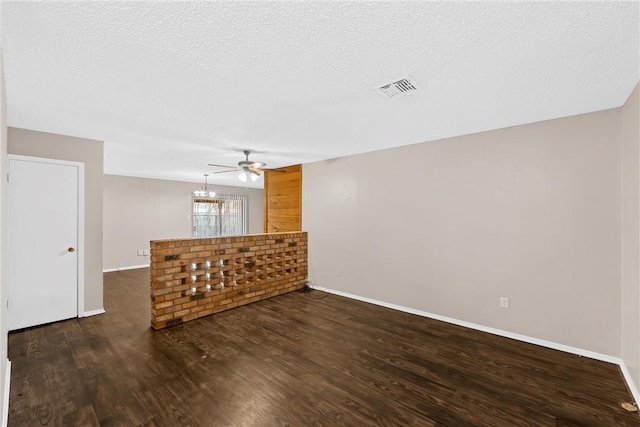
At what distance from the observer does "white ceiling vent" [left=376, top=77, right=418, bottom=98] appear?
2148 mm

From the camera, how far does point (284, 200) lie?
603cm

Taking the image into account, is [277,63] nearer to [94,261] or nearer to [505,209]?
[505,209]

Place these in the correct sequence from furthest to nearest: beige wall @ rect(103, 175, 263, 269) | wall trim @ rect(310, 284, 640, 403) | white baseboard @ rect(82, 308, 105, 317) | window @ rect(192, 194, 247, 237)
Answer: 1. window @ rect(192, 194, 247, 237)
2. beige wall @ rect(103, 175, 263, 269)
3. white baseboard @ rect(82, 308, 105, 317)
4. wall trim @ rect(310, 284, 640, 403)

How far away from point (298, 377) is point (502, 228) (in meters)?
2.77

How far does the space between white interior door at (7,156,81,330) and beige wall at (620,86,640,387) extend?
5927mm

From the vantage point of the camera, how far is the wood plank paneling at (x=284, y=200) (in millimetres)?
Answer: 5730

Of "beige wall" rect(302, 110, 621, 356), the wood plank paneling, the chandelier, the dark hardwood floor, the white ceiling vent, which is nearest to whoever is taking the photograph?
the dark hardwood floor

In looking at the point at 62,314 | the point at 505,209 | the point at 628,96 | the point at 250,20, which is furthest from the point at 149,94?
the point at 628,96

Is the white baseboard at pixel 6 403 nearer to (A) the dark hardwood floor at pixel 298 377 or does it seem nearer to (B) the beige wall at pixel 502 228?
(A) the dark hardwood floor at pixel 298 377

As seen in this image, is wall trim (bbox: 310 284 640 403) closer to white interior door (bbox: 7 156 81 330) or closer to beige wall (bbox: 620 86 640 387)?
beige wall (bbox: 620 86 640 387)

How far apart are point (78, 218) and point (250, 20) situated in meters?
3.81

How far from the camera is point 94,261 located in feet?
12.5

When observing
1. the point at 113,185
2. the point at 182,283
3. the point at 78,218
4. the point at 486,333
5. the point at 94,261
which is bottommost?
the point at 486,333

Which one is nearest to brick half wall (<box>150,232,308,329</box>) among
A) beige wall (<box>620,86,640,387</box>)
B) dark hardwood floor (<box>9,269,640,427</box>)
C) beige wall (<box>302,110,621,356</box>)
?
dark hardwood floor (<box>9,269,640,427</box>)
